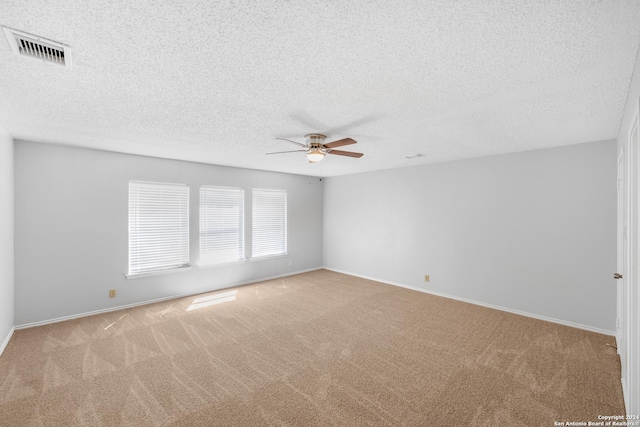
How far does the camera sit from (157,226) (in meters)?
4.58

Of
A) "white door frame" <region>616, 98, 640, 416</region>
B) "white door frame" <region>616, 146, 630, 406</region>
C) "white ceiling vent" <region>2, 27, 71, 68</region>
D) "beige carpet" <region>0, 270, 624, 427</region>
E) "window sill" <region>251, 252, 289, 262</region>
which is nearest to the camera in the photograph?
"white ceiling vent" <region>2, 27, 71, 68</region>

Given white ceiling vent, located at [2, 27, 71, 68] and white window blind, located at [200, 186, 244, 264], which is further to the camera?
white window blind, located at [200, 186, 244, 264]

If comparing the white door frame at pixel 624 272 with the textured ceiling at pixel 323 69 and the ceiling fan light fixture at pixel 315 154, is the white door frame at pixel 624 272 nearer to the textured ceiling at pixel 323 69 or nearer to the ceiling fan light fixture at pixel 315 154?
the textured ceiling at pixel 323 69

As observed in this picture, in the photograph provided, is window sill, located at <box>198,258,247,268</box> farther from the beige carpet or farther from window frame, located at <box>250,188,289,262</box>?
the beige carpet

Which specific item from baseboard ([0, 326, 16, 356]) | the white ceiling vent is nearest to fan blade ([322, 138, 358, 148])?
the white ceiling vent

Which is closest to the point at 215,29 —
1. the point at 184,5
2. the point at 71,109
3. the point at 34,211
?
the point at 184,5

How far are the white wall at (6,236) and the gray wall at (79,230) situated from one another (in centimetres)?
20

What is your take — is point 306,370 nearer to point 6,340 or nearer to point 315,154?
point 315,154

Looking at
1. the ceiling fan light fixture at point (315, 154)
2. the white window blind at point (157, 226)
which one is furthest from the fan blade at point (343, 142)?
the white window blind at point (157, 226)

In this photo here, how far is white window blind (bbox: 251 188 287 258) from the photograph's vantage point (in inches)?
235

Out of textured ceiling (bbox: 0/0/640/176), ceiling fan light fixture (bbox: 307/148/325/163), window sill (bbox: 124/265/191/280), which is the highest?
textured ceiling (bbox: 0/0/640/176)

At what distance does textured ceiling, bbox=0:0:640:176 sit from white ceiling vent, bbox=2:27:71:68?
5 centimetres

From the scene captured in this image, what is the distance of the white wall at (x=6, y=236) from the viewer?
115 inches

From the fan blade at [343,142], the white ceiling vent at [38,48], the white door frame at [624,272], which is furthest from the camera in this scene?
the fan blade at [343,142]
